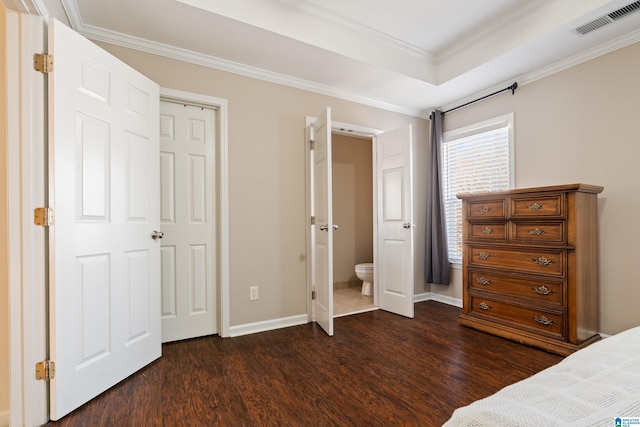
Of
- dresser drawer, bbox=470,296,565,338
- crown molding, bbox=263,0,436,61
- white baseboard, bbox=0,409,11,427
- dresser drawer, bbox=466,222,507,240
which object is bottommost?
white baseboard, bbox=0,409,11,427

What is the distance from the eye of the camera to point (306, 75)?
3.07m

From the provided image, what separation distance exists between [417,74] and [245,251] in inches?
97.0

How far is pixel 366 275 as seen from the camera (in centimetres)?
429

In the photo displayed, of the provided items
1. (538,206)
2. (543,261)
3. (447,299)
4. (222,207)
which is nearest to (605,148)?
(538,206)

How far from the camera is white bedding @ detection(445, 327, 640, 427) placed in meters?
0.61

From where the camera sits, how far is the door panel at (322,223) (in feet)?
9.03

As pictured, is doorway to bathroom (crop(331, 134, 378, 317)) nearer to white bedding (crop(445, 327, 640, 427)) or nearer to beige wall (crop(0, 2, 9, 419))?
beige wall (crop(0, 2, 9, 419))

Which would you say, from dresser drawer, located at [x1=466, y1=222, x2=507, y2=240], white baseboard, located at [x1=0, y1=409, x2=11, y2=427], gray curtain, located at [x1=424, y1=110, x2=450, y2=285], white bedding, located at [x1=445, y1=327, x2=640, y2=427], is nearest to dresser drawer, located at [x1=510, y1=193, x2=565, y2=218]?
dresser drawer, located at [x1=466, y1=222, x2=507, y2=240]

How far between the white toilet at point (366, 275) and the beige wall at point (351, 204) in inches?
23.9

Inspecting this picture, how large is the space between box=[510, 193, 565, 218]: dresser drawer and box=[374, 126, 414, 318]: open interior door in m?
0.97

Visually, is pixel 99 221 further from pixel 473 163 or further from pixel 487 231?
pixel 473 163

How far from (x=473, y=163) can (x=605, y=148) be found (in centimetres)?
121

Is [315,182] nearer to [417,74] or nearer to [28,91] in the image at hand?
[417,74]

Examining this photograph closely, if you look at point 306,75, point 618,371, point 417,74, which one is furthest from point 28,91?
point 417,74
